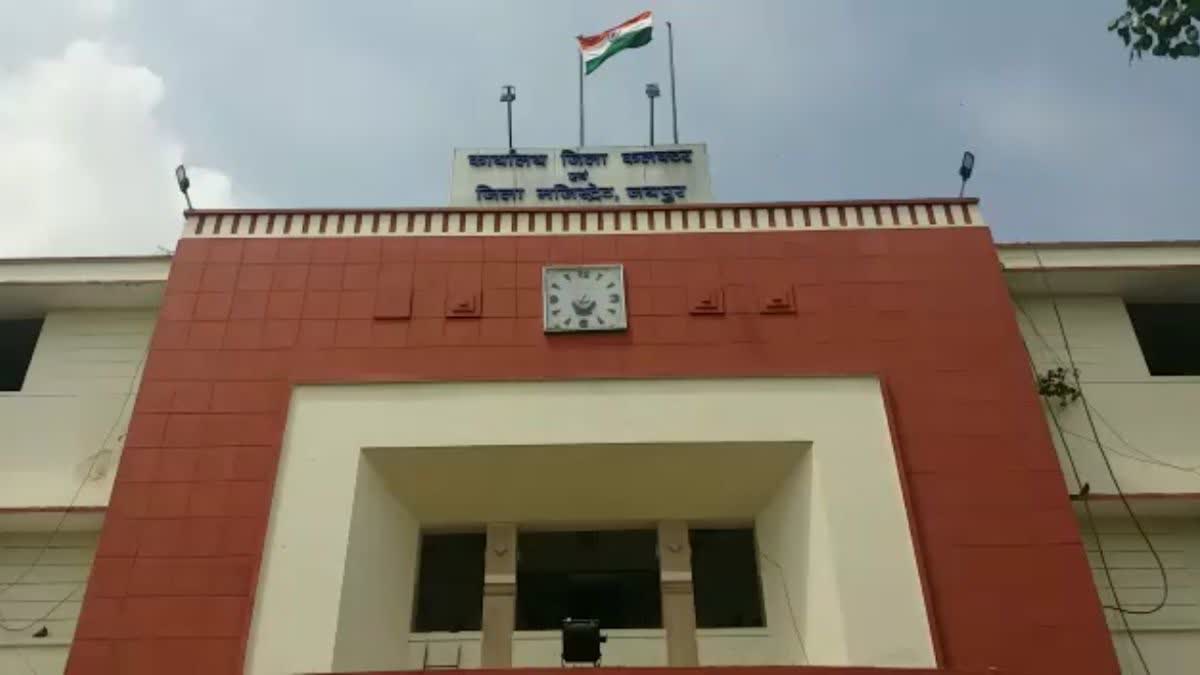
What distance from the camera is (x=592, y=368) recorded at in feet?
31.9

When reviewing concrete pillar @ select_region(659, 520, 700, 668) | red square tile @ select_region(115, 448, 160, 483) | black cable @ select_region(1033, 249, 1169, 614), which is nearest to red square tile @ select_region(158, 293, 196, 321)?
red square tile @ select_region(115, 448, 160, 483)

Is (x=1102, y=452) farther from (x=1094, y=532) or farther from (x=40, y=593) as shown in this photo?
(x=40, y=593)

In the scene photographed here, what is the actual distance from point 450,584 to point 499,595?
2.91 feet

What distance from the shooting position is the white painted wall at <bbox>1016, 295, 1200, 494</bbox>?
32.8ft

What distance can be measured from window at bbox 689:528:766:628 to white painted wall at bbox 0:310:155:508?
6.03 meters

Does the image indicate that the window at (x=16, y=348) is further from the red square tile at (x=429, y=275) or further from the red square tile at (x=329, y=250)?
the red square tile at (x=429, y=275)

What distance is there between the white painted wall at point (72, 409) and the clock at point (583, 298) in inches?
177

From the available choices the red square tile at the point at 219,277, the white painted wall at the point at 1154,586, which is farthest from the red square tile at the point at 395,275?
the white painted wall at the point at 1154,586

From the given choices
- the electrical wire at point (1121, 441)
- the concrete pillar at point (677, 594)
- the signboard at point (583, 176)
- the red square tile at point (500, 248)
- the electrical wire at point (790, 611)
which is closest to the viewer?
the electrical wire at point (790, 611)

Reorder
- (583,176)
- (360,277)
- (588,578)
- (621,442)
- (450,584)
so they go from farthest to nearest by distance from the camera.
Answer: (583,176) → (588,578) → (450,584) → (360,277) → (621,442)

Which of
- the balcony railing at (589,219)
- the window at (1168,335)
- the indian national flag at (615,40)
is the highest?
the indian national flag at (615,40)

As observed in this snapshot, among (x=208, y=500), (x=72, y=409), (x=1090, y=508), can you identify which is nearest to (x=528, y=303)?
(x=208, y=500)

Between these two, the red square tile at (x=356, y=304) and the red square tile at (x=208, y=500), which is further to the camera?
the red square tile at (x=356, y=304)

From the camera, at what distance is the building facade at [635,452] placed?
28.2 ft
